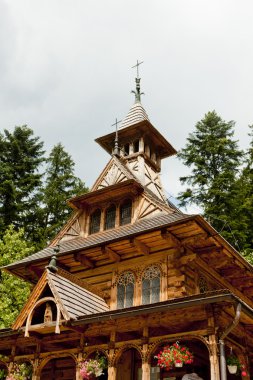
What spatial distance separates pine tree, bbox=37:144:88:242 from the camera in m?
34.8

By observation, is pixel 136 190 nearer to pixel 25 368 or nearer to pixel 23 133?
pixel 25 368

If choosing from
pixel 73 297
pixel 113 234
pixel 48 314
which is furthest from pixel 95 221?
pixel 48 314

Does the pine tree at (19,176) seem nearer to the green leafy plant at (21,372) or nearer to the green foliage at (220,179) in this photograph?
the green foliage at (220,179)

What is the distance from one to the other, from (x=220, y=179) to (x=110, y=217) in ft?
48.6

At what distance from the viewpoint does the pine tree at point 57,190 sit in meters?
34.8

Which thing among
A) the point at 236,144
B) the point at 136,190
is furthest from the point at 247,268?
the point at 236,144

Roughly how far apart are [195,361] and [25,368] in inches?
218

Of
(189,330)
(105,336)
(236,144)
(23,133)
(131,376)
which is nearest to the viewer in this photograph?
(189,330)

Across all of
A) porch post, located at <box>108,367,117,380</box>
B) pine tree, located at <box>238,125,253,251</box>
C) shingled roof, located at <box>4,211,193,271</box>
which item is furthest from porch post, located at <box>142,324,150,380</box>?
pine tree, located at <box>238,125,253,251</box>

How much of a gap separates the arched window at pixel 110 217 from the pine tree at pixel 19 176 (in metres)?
14.2

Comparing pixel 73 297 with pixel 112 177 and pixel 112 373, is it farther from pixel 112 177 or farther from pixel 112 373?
pixel 112 177

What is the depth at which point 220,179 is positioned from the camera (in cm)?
Answer: 3161

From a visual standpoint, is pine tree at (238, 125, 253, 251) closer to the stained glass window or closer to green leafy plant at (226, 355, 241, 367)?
the stained glass window

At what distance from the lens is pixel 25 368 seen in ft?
46.6
